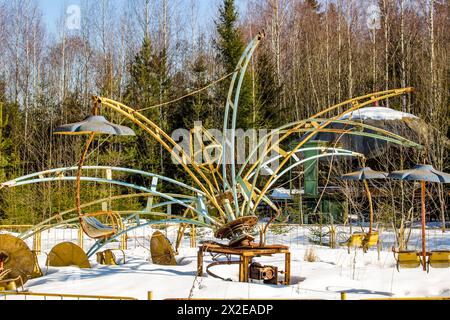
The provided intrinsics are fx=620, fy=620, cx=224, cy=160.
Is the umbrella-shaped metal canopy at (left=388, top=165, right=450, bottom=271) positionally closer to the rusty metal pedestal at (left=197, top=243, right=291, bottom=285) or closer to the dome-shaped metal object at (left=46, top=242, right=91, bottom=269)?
the rusty metal pedestal at (left=197, top=243, right=291, bottom=285)

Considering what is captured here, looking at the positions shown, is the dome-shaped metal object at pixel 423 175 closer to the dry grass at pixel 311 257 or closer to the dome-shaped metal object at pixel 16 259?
the dry grass at pixel 311 257

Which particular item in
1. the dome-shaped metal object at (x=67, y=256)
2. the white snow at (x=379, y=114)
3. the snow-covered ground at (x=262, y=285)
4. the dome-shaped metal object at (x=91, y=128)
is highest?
the white snow at (x=379, y=114)

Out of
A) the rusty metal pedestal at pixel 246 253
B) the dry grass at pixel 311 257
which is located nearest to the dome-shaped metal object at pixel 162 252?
the rusty metal pedestal at pixel 246 253

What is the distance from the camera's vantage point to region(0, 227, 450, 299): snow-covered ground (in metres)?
8.44

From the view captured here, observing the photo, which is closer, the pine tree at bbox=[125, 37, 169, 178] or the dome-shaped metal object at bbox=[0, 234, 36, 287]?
the dome-shaped metal object at bbox=[0, 234, 36, 287]

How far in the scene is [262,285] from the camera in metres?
8.82

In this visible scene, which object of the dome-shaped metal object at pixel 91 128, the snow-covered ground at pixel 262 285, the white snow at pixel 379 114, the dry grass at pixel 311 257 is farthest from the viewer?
the white snow at pixel 379 114

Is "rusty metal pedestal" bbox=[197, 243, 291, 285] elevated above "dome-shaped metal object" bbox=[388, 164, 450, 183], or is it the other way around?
"dome-shaped metal object" bbox=[388, 164, 450, 183]

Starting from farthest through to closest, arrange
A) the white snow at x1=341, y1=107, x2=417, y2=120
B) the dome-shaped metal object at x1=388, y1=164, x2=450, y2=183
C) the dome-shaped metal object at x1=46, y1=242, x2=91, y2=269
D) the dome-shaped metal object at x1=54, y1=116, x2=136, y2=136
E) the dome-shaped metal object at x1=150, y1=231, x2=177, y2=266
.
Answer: the white snow at x1=341, y1=107, x2=417, y2=120, the dome-shaped metal object at x1=150, y1=231, x2=177, y2=266, the dome-shaped metal object at x1=46, y1=242, x2=91, y2=269, the dome-shaped metal object at x1=388, y1=164, x2=450, y2=183, the dome-shaped metal object at x1=54, y1=116, x2=136, y2=136

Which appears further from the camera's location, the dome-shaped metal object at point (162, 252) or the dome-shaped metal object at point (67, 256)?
the dome-shaped metal object at point (162, 252)

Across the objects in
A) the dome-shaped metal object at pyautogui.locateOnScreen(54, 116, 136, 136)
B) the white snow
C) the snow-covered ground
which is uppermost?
the white snow

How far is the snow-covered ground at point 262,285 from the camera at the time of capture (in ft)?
27.7

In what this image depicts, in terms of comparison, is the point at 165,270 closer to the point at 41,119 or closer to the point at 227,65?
the point at 227,65

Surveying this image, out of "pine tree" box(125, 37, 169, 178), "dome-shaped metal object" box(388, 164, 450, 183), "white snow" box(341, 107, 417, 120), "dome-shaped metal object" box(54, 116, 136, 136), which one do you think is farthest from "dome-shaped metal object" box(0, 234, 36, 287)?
"pine tree" box(125, 37, 169, 178)
